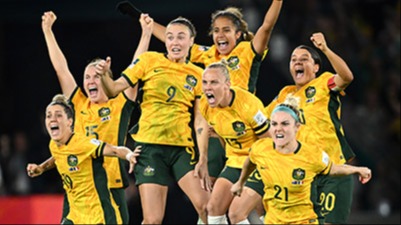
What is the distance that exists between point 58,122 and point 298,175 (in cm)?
233

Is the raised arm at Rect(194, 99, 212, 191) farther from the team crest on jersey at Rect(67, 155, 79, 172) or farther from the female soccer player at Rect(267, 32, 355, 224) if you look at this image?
the team crest on jersey at Rect(67, 155, 79, 172)

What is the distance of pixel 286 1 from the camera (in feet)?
61.3

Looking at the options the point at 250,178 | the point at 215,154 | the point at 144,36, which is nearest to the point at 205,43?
the point at 144,36

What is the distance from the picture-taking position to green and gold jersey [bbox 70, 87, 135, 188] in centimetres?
1220

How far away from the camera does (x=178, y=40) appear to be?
38.7 feet

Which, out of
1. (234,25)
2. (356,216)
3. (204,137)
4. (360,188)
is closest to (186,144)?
(204,137)

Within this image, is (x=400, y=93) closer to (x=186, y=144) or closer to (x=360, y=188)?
(x=360, y=188)

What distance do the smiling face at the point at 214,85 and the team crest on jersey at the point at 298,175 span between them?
1151 millimetres

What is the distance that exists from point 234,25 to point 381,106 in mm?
6362

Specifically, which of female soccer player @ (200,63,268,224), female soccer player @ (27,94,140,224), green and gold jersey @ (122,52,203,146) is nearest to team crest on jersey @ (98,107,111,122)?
green and gold jersey @ (122,52,203,146)

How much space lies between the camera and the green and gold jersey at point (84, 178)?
37.0 feet

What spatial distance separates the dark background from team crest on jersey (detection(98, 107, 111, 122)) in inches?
181

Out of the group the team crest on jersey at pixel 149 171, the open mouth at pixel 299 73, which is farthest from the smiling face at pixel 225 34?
the team crest on jersey at pixel 149 171

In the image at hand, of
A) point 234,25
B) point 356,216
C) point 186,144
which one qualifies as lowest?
point 356,216
